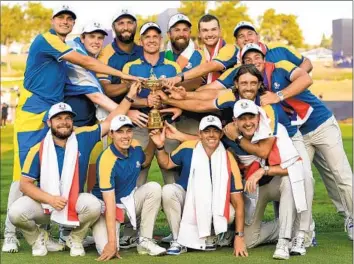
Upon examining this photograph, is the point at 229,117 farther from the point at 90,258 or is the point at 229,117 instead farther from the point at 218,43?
the point at 90,258

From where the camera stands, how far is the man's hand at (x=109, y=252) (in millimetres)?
6695

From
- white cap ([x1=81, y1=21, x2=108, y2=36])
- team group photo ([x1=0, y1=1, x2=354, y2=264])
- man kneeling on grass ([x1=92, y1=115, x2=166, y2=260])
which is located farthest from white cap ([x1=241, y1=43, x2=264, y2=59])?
white cap ([x1=81, y1=21, x2=108, y2=36])

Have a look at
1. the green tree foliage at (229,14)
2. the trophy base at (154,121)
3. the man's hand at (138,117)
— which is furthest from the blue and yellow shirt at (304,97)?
the green tree foliage at (229,14)

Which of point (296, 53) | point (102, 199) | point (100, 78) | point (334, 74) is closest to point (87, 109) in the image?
point (100, 78)

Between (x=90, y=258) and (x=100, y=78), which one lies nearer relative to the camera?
(x=90, y=258)

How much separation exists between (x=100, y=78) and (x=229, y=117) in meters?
1.31

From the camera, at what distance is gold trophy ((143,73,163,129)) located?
23.6 ft

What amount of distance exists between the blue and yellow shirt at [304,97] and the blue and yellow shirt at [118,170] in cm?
142

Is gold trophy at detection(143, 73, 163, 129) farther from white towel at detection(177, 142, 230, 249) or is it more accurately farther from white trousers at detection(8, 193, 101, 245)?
white trousers at detection(8, 193, 101, 245)

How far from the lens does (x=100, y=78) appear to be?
771 cm

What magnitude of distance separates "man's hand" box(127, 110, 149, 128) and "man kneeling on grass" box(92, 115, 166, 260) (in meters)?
0.24

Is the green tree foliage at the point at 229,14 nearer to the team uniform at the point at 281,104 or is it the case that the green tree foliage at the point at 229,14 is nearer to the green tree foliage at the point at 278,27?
the green tree foliage at the point at 278,27

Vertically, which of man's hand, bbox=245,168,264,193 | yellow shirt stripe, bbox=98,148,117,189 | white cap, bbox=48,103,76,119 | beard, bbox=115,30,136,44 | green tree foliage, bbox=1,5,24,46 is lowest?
man's hand, bbox=245,168,264,193

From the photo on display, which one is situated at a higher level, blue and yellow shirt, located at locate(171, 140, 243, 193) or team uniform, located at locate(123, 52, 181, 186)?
team uniform, located at locate(123, 52, 181, 186)
